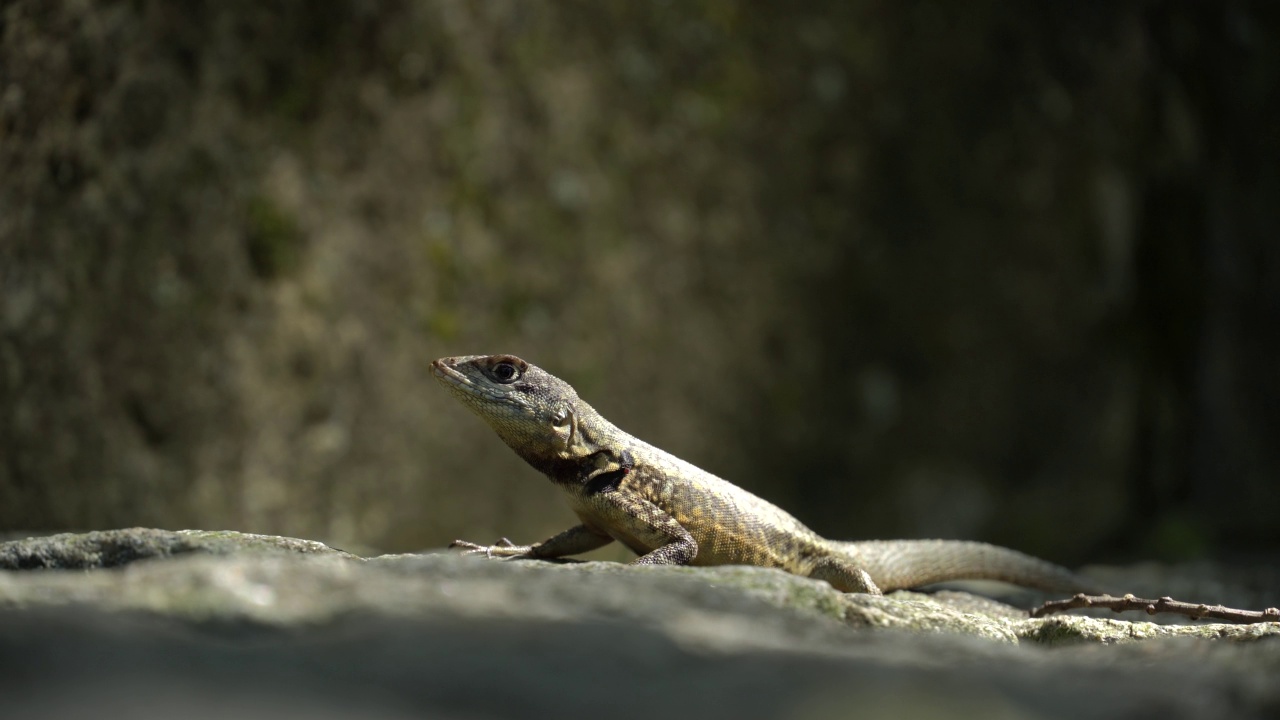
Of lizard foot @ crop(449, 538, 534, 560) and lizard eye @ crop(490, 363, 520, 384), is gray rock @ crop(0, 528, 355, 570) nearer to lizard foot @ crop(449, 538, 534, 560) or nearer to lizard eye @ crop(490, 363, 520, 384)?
lizard foot @ crop(449, 538, 534, 560)

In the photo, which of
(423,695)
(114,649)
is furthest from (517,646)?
(114,649)

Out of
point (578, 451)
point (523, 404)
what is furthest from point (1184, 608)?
point (523, 404)

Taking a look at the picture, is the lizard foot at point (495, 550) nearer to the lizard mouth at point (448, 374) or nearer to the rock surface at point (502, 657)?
the lizard mouth at point (448, 374)

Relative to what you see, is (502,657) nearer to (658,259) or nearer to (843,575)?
(843,575)

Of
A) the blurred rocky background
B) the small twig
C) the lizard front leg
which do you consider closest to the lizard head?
the lizard front leg

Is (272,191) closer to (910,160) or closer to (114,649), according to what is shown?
(910,160)

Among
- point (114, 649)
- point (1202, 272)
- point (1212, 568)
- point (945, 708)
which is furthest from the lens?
point (1202, 272)

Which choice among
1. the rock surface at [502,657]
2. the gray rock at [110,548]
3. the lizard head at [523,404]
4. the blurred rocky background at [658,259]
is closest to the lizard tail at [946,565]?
the lizard head at [523,404]
